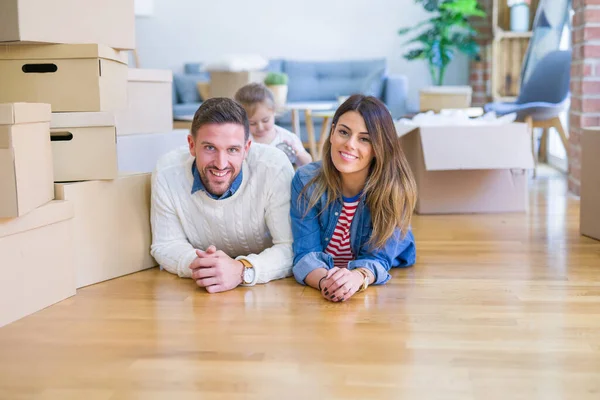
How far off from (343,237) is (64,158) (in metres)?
0.85

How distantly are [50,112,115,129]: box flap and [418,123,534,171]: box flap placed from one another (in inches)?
57.2

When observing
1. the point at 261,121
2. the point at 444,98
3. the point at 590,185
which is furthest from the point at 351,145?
the point at 444,98

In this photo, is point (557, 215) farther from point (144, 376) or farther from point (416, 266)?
point (144, 376)

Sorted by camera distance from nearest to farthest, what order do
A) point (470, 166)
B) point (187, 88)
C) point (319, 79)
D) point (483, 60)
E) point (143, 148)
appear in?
point (143, 148)
point (470, 166)
point (187, 88)
point (319, 79)
point (483, 60)

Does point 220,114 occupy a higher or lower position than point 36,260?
higher

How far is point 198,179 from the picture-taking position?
93.7 inches

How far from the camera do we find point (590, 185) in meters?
3.00

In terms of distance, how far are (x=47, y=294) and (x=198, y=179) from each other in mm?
536

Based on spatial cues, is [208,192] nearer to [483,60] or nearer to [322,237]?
[322,237]

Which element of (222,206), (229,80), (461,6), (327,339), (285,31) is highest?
(461,6)

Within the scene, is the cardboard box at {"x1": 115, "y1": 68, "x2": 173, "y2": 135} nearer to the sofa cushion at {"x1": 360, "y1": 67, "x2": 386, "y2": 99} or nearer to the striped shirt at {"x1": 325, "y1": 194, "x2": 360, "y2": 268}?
the striped shirt at {"x1": 325, "y1": 194, "x2": 360, "y2": 268}

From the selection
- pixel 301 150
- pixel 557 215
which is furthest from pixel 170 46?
pixel 557 215

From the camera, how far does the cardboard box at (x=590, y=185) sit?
2.96 metres

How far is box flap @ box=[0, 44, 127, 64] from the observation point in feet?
8.05
